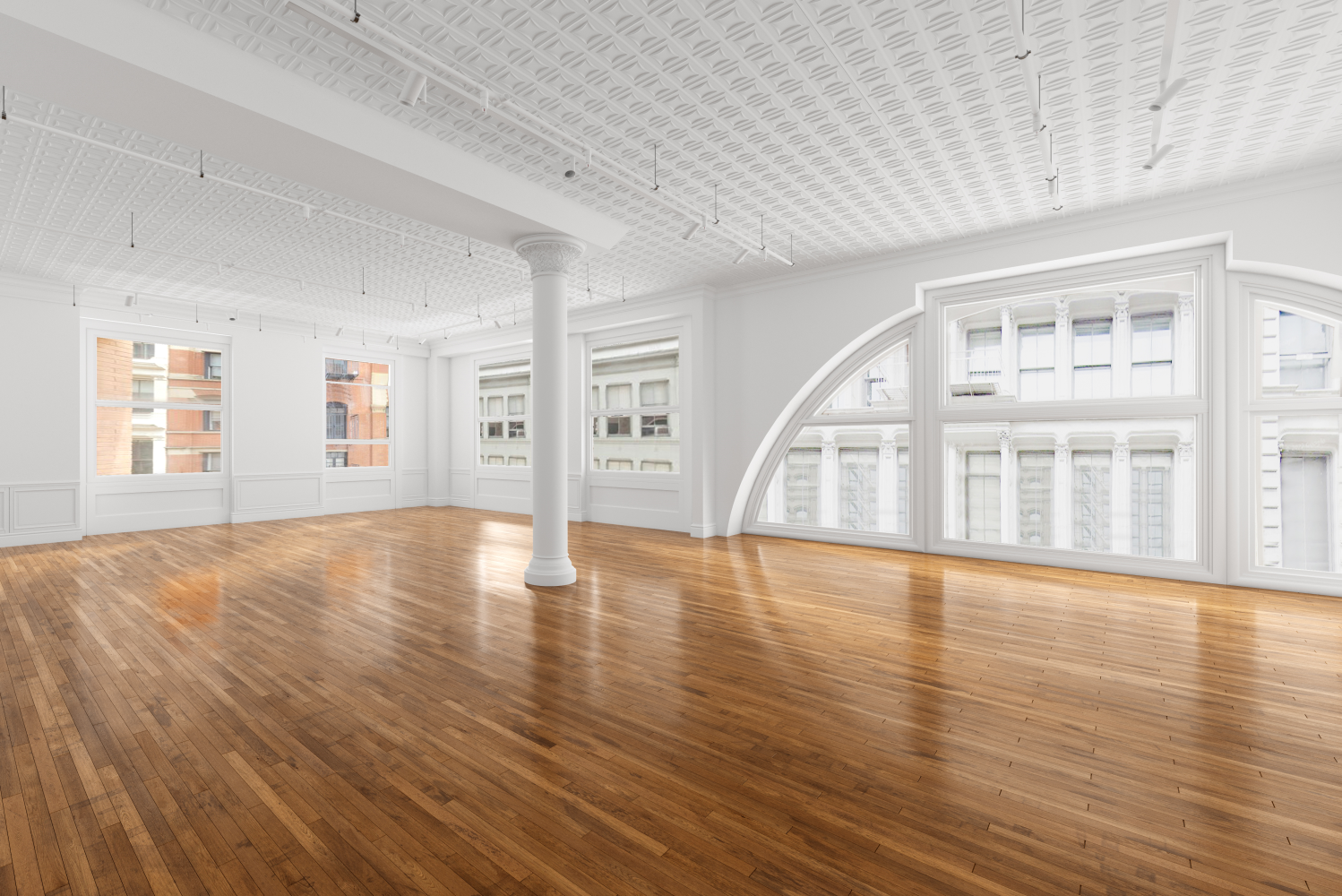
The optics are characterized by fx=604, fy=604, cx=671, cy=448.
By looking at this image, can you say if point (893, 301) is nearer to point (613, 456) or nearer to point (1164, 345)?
point (1164, 345)

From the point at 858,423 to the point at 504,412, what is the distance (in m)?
7.32

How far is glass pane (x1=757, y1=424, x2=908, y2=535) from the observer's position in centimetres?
768

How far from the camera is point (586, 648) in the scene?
13.0ft

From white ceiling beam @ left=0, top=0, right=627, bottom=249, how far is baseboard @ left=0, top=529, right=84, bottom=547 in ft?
24.9

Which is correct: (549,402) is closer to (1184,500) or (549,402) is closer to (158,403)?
(1184,500)

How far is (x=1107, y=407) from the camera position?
248 inches

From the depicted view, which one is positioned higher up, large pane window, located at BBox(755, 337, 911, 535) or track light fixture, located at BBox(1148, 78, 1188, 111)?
track light fixture, located at BBox(1148, 78, 1188, 111)

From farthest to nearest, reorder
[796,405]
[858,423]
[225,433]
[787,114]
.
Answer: [225,433] → [796,405] → [858,423] → [787,114]

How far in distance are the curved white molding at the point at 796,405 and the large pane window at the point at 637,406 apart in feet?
3.90

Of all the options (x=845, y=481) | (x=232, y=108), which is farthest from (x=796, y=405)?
(x=232, y=108)

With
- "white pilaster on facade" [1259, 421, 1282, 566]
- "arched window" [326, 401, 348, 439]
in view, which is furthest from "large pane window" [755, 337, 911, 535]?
"arched window" [326, 401, 348, 439]

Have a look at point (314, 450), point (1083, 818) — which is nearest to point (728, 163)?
point (1083, 818)

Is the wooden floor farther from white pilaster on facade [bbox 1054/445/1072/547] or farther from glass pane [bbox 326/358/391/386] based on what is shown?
glass pane [bbox 326/358/391/386]

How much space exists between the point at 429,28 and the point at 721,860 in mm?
4012
